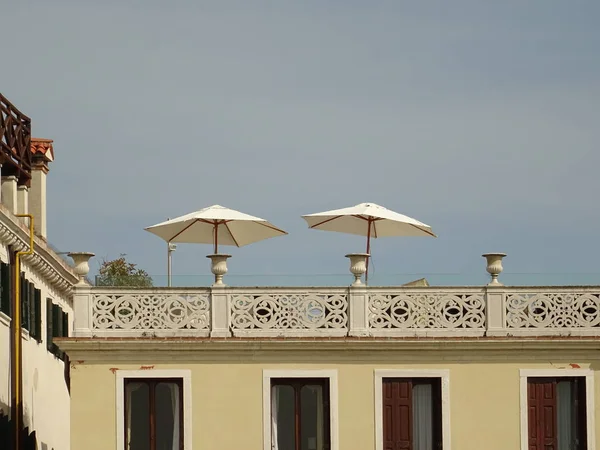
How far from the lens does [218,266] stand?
3716cm

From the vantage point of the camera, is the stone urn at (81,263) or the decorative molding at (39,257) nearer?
the stone urn at (81,263)

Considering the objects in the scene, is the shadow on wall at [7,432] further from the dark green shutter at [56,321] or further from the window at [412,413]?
the window at [412,413]

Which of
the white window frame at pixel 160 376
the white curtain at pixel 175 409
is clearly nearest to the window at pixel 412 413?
the white window frame at pixel 160 376

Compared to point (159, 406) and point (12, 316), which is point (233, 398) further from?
point (12, 316)

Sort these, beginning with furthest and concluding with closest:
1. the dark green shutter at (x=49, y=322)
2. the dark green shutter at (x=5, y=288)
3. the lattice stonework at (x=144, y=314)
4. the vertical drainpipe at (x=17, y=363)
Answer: the dark green shutter at (x=49, y=322) < the vertical drainpipe at (x=17, y=363) < the dark green shutter at (x=5, y=288) < the lattice stonework at (x=144, y=314)

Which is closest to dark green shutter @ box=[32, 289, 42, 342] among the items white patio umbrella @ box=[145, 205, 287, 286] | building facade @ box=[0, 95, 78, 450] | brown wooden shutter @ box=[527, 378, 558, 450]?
building facade @ box=[0, 95, 78, 450]

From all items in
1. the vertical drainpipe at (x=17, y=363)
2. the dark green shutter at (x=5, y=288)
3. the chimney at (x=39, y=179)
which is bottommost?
the vertical drainpipe at (x=17, y=363)

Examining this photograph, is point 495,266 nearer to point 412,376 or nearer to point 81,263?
point 412,376

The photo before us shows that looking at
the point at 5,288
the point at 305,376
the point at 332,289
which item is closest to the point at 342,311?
the point at 332,289

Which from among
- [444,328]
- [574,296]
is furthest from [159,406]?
[574,296]

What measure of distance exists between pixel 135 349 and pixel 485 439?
23.4 ft

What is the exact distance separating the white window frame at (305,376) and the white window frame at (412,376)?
0.81 m

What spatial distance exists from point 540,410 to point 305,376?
4727mm

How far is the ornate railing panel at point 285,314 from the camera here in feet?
121
